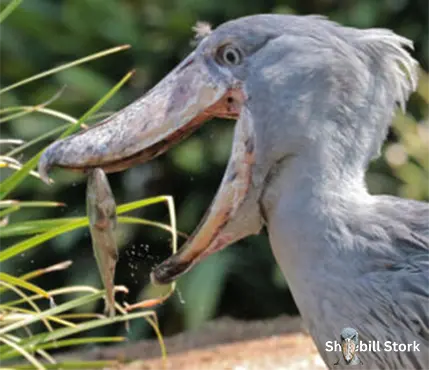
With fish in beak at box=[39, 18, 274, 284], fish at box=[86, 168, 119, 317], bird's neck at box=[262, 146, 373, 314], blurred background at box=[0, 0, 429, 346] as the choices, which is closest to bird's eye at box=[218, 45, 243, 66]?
fish in beak at box=[39, 18, 274, 284]

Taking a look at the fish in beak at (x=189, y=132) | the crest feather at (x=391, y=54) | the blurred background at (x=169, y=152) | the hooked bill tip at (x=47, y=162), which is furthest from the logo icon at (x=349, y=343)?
the blurred background at (x=169, y=152)

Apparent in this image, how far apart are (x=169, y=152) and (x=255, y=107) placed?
342 cm

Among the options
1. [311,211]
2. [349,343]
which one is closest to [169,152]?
[311,211]

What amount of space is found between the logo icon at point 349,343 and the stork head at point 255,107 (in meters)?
0.36

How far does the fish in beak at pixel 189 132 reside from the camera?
228cm

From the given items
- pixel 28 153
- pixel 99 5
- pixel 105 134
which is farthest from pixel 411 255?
pixel 99 5

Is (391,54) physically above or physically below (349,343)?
above

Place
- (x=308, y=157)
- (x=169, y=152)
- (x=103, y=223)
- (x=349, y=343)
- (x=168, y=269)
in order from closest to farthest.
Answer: (x=349, y=343) < (x=308, y=157) < (x=168, y=269) < (x=103, y=223) < (x=169, y=152)

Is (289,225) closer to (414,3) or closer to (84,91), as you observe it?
(84,91)

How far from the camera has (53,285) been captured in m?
5.93

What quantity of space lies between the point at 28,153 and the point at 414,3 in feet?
8.01

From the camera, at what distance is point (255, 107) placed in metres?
2.29

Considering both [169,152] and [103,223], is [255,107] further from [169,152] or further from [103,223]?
[169,152]

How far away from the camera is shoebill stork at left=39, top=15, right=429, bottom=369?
7.04 ft
